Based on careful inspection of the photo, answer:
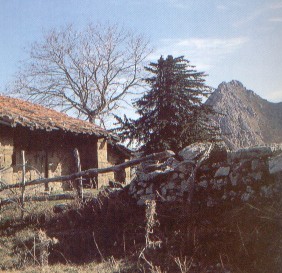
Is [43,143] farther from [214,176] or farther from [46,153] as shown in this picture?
[214,176]

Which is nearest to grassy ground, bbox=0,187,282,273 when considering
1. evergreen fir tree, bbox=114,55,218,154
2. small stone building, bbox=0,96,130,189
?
small stone building, bbox=0,96,130,189

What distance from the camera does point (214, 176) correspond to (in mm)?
5535

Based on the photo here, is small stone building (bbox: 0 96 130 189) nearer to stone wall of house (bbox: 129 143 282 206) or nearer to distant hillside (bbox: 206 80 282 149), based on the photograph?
stone wall of house (bbox: 129 143 282 206)

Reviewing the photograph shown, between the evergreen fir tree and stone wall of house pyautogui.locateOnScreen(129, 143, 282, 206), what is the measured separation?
16.5ft

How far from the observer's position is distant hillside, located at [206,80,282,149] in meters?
23.6

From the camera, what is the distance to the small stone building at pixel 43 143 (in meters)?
9.87

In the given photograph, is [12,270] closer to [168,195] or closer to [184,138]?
[168,195]

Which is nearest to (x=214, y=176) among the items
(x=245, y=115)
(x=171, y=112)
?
(x=171, y=112)

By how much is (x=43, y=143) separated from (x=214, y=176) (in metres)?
7.71

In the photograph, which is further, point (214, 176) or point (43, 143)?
point (43, 143)

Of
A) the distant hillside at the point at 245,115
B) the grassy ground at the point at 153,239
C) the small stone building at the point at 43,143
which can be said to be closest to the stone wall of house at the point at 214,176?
the grassy ground at the point at 153,239

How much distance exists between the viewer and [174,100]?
40.0 feet

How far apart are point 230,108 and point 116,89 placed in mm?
10420

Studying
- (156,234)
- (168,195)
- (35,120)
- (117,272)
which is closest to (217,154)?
(168,195)
